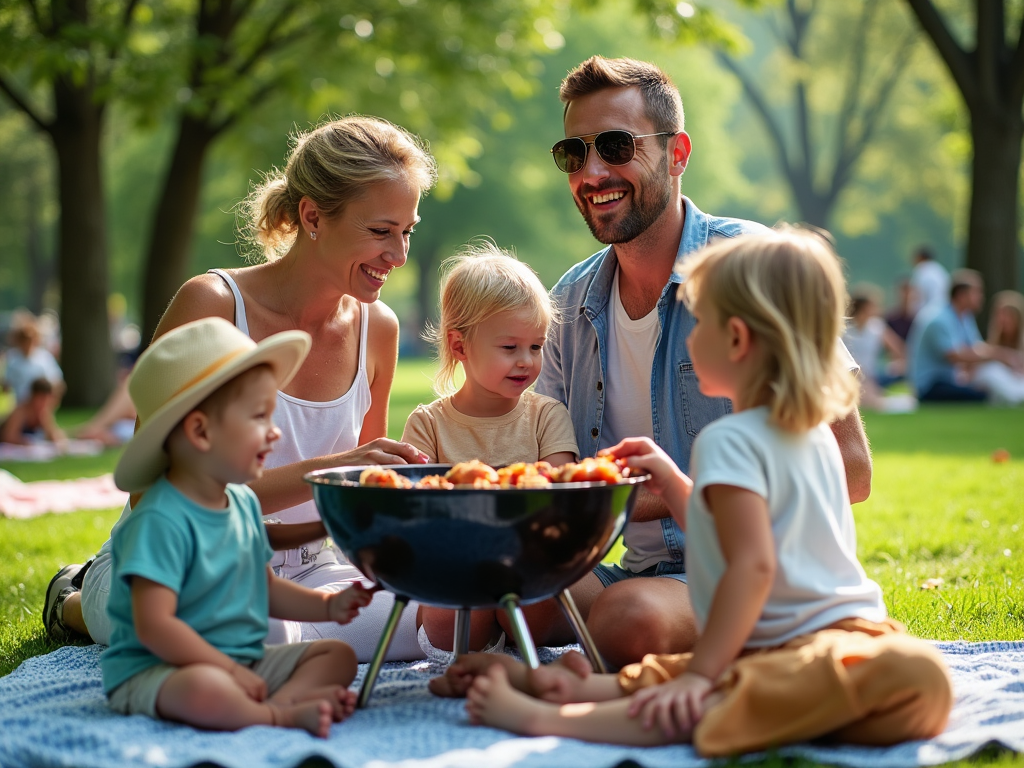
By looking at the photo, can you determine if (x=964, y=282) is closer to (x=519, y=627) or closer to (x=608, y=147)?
(x=608, y=147)

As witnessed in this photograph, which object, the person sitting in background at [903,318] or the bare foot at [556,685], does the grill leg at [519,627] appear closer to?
the bare foot at [556,685]

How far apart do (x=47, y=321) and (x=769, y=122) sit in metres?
22.2

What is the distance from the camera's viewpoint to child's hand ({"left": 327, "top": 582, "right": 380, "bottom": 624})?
10.0 ft

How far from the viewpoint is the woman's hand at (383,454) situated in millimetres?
3307

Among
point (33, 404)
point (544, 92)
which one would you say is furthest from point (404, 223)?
point (544, 92)

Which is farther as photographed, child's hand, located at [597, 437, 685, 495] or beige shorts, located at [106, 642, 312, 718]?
child's hand, located at [597, 437, 685, 495]

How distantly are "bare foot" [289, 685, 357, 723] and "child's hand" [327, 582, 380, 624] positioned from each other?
190 millimetres

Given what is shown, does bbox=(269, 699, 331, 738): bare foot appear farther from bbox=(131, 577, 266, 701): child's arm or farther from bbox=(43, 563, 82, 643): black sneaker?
bbox=(43, 563, 82, 643): black sneaker

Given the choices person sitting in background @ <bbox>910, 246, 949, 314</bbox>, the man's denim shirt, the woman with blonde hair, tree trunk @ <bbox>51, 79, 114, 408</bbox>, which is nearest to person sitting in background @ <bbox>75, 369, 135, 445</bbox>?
tree trunk @ <bbox>51, 79, 114, 408</bbox>

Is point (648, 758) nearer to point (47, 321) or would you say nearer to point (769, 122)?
point (47, 321)

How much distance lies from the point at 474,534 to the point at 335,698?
0.59 meters

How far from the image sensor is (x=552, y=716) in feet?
9.09

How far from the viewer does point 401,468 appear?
10.8 ft

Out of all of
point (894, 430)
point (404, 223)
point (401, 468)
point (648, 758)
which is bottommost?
point (894, 430)
